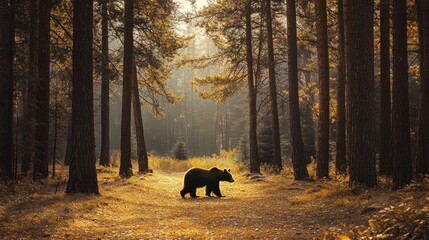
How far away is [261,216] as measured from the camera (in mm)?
9688

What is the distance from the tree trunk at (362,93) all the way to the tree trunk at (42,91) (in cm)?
1047

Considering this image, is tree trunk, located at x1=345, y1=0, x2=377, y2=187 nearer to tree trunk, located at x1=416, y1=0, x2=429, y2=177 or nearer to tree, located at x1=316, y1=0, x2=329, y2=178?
tree trunk, located at x1=416, y1=0, x2=429, y2=177

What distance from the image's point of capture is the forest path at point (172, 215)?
7.64 m

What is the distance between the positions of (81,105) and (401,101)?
899cm

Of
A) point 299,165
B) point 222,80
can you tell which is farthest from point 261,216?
point 222,80

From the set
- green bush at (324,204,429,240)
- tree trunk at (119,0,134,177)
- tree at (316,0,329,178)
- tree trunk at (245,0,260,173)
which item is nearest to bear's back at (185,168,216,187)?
tree at (316,0,329,178)

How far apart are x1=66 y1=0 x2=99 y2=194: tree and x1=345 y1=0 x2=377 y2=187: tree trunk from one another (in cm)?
748

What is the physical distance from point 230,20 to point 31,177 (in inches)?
528

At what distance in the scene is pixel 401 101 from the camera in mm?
11391

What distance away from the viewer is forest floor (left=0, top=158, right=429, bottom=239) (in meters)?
7.65

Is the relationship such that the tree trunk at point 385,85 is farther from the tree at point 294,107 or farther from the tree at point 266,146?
the tree at point 266,146

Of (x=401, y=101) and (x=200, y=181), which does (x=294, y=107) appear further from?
(x=401, y=101)

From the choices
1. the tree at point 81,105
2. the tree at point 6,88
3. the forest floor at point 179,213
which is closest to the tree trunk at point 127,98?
the forest floor at point 179,213

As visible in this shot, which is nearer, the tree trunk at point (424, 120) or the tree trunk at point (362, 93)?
the tree trunk at point (362, 93)
